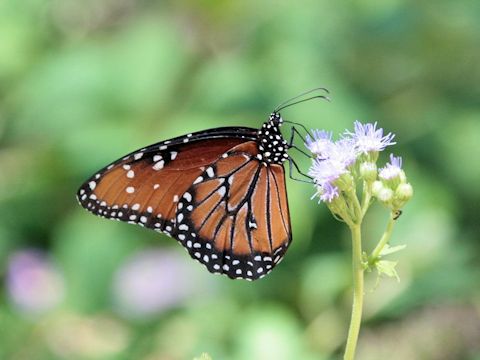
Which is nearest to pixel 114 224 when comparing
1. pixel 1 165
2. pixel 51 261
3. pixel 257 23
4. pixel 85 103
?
pixel 51 261

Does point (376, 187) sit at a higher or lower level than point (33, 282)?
lower

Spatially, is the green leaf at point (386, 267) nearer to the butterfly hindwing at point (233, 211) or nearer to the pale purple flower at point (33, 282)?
the butterfly hindwing at point (233, 211)

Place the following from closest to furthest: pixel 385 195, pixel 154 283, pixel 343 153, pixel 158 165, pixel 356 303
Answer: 1. pixel 356 303
2. pixel 385 195
3. pixel 343 153
4. pixel 158 165
5. pixel 154 283

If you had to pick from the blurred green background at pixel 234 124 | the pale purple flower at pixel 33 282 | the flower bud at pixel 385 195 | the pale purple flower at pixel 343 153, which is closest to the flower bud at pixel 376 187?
the flower bud at pixel 385 195

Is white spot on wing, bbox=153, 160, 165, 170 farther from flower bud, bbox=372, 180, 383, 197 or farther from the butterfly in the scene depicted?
flower bud, bbox=372, 180, 383, 197

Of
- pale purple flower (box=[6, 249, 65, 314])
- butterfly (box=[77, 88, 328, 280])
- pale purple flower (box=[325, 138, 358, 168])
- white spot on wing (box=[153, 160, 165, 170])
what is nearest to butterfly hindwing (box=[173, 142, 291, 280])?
butterfly (box=[77, 88, 328, 280])

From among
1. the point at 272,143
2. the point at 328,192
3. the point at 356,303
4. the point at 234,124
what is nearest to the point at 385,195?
the point at 328,192

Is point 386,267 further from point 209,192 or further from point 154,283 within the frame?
point 154,283
